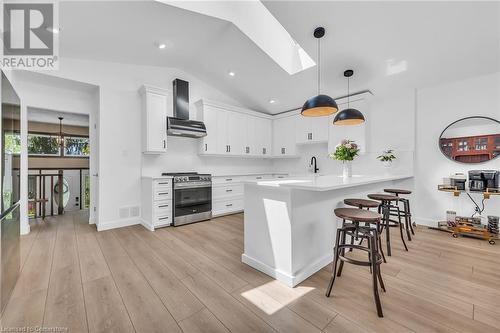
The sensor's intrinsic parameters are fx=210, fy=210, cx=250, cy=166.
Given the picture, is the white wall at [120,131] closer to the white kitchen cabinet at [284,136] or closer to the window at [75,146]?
the white kitchen cabinet at [284,136]

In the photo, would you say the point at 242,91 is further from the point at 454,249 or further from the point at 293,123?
the point at 454,249

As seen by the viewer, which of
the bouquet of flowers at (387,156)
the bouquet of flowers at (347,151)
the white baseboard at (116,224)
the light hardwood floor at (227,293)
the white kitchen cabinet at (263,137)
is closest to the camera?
the light hardwood floor at (227,293)

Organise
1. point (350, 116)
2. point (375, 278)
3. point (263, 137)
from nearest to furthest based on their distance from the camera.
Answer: point (375, 278) < point (350, 116) < point (263, 137)

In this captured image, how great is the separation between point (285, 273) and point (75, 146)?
7128 mm

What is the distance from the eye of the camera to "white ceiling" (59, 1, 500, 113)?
2.59 m

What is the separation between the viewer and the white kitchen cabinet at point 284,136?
18.2 feet

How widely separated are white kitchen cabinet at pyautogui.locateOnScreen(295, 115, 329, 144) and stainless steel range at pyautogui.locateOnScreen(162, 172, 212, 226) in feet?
8.32

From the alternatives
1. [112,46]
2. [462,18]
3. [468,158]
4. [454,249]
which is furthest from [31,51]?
[468,158]

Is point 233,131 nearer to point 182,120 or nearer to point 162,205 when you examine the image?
point 182,120

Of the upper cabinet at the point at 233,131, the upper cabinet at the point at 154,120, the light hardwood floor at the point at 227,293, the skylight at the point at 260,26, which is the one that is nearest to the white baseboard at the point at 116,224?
the light hardwood floor at the point at 227,293

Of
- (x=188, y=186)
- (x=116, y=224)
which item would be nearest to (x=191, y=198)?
(x=188, y=186)

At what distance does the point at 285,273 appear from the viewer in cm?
199

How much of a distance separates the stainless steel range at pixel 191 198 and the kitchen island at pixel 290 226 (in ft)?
6.37

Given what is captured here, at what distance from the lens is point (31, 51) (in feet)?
9.96
